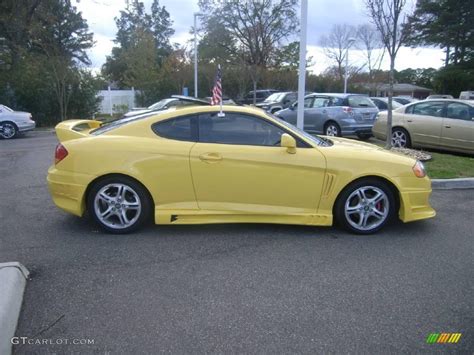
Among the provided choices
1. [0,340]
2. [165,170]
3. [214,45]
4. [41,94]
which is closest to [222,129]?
[165,170]

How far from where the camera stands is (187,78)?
28.8m

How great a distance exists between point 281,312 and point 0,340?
182cm

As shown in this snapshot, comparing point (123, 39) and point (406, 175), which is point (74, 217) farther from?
point (123, 39)

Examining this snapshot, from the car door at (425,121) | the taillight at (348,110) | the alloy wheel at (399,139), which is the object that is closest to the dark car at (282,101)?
the taillight at (348,110)

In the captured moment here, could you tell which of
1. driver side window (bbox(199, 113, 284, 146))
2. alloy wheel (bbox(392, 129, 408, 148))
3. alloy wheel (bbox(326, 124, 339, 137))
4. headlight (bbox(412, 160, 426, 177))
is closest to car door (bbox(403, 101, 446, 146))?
alloy wheel (bbox(392, 129, 408, 148))

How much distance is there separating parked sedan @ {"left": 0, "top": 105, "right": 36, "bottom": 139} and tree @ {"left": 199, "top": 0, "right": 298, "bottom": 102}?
23.1 metres

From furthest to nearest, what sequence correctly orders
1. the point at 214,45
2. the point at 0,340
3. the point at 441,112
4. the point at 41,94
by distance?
1. the point at 214,45
2. the point at 41,94
3. the point at 441,112
4. the point at 0,340

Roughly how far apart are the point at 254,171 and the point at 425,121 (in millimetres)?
7208

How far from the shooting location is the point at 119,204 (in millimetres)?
4504

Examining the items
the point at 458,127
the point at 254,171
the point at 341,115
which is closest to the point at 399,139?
the point at 458,127

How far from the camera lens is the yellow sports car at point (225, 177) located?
4461mm

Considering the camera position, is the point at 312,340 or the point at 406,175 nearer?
the point at 312,340

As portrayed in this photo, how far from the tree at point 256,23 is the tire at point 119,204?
32295mm

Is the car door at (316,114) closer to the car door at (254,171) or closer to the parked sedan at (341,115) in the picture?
the parked sedan at (341,115)
